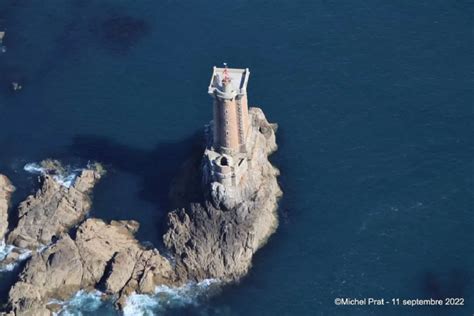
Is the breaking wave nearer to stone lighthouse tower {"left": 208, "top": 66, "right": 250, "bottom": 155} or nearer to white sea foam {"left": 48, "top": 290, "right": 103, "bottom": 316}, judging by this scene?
white sea foam {"left": 48, "top": 290, "right": 103, "bottom": 316}

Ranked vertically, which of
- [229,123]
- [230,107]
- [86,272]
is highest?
[230,107]

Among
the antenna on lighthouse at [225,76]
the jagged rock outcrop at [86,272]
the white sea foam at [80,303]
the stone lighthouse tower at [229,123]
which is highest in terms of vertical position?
the antenna on lighthouse at [225,76]

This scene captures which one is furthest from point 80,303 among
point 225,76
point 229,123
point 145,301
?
point 225,76

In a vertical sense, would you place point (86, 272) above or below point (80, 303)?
above

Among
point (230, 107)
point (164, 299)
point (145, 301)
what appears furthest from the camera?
point (164, 299)

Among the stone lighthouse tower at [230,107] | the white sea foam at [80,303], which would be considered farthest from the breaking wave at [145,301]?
the stone lighthouse tower at [230,107]

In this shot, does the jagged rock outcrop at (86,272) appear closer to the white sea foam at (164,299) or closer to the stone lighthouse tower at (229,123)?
the white sea foam at (164,299)

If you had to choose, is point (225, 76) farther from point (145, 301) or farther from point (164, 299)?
point (145, 301)
